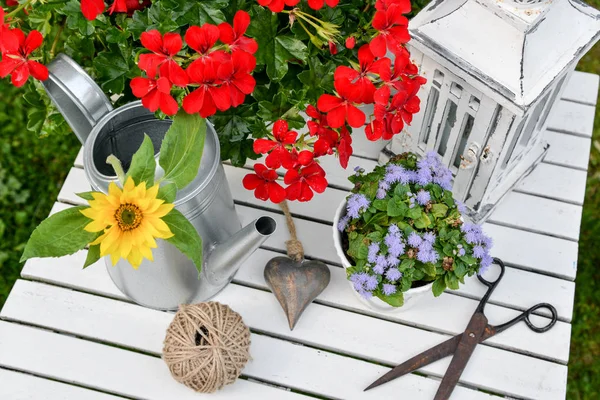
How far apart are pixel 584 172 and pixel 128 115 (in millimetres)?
822

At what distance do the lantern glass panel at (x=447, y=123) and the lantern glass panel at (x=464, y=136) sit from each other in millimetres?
20

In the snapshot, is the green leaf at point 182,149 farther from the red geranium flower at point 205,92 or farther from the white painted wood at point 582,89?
the white painted wood at point 582,89

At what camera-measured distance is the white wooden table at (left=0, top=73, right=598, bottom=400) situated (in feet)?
3.56

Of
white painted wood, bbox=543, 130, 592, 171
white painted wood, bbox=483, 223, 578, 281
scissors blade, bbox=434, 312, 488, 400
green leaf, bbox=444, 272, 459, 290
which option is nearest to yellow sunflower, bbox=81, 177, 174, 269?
green leaf, bbox=444, 272, 459, 290

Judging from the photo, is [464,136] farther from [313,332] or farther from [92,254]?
[92,254]

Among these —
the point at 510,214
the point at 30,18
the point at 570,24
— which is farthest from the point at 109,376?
the point at 570,24

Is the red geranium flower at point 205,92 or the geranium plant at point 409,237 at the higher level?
the red geranium flower at point 205,92

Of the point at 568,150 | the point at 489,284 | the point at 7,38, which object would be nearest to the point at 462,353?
the point at 489,284

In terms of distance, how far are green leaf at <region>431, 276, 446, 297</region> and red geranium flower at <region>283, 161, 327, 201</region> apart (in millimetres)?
222

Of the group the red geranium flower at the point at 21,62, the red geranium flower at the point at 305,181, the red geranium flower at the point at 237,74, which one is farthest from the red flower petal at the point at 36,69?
the red geranium flower at the point at 305,181

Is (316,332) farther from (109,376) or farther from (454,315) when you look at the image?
(109,376)

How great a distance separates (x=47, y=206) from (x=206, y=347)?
910mm

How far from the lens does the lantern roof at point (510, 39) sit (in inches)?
35.5

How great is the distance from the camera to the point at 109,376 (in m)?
1.09
